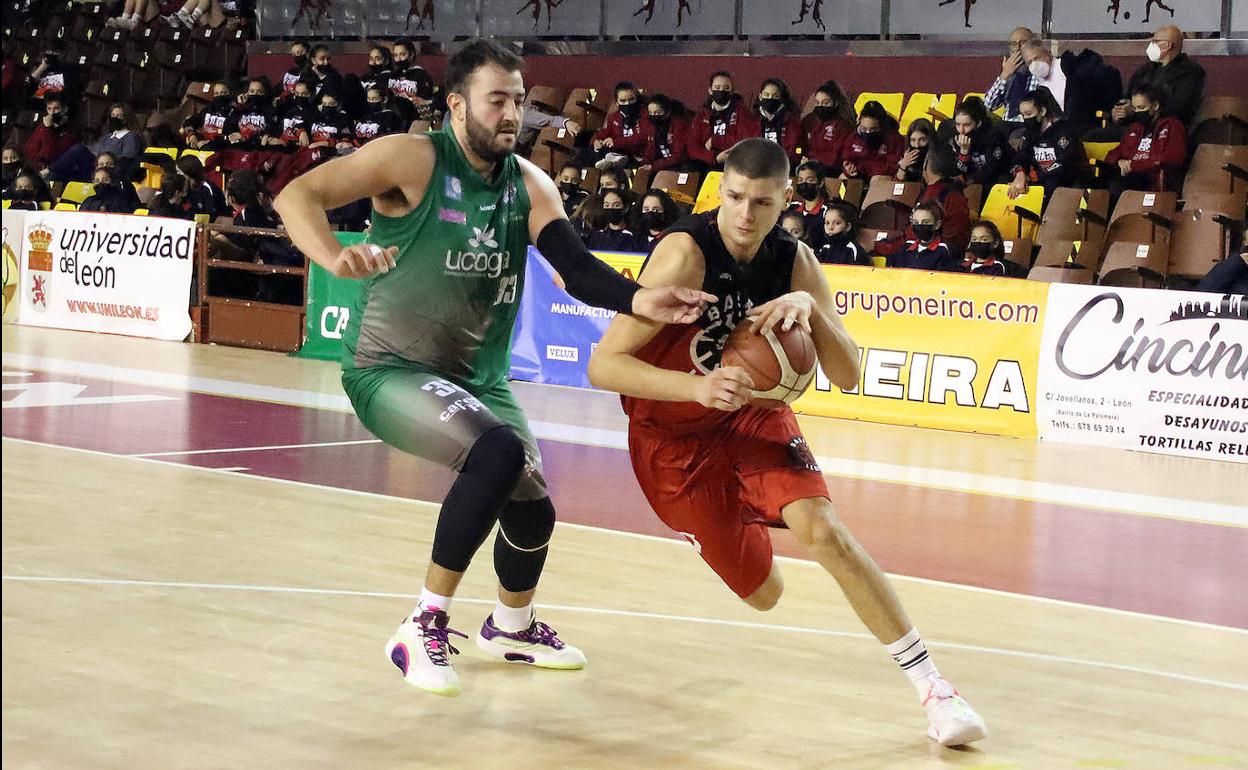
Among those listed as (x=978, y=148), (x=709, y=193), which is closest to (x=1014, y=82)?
(x=978, y=148)

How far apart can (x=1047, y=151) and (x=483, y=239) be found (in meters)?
10.5

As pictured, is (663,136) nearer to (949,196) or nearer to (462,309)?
(949,196)

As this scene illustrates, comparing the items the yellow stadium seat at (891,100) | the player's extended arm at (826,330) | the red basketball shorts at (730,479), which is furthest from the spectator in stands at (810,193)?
the red basketball shorts at (730,479)

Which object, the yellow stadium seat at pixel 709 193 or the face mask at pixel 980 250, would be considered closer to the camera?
the face mask at pixel 980 250

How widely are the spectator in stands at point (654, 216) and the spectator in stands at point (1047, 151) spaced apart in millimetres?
3146

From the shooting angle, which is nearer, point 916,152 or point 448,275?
point 448,275

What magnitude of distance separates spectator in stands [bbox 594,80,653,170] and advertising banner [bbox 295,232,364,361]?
310 centimetres

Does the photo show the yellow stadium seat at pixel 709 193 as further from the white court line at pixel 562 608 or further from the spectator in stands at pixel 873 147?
the white court line at pixel 562 608

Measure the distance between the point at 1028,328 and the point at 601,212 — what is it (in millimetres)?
4451

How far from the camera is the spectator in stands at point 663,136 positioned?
16.8 meters

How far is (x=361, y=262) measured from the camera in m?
4.20

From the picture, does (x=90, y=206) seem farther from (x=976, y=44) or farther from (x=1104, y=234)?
(x=1104, y=234)

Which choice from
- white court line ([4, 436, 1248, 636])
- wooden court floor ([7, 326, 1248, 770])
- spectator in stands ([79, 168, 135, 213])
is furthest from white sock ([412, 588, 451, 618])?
spectator in stands ([79, 168, 135, 213])

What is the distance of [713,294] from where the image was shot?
4656 mm
